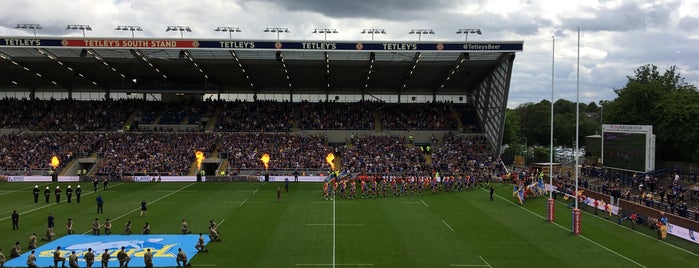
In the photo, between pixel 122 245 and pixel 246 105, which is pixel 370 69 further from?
pixel 122 245

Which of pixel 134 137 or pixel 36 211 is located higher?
pixel 134 137

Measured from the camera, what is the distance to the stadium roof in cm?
5000

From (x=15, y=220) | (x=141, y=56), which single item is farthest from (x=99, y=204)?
(x=141, y=56)

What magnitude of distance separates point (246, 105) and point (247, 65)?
1160 centimetres

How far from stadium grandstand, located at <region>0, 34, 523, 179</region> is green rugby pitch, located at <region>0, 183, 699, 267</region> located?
45.6 ft

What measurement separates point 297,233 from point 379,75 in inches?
1481

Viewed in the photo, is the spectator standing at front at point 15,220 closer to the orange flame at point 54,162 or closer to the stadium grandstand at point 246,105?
the stadium grandstand at point 246,105

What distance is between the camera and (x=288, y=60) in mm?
55750

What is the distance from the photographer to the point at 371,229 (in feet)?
91.8

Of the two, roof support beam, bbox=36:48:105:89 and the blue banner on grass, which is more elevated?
roof support beam, bbox=36:48:105:89

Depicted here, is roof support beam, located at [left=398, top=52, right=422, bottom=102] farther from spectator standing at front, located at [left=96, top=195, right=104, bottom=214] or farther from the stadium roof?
spectator standing at front, located at [left=96, top=195, right=104, bottom=214]

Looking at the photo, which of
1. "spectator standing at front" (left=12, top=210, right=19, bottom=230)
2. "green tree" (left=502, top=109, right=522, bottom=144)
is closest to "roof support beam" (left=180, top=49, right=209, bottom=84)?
"spectator standing at front" (left=12, top=210, right=19, bottom=230)

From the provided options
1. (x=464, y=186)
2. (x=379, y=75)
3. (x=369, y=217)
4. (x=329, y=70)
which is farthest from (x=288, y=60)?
(x=369, y=217)

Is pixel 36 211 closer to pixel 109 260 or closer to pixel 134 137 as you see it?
pixel 109 260
